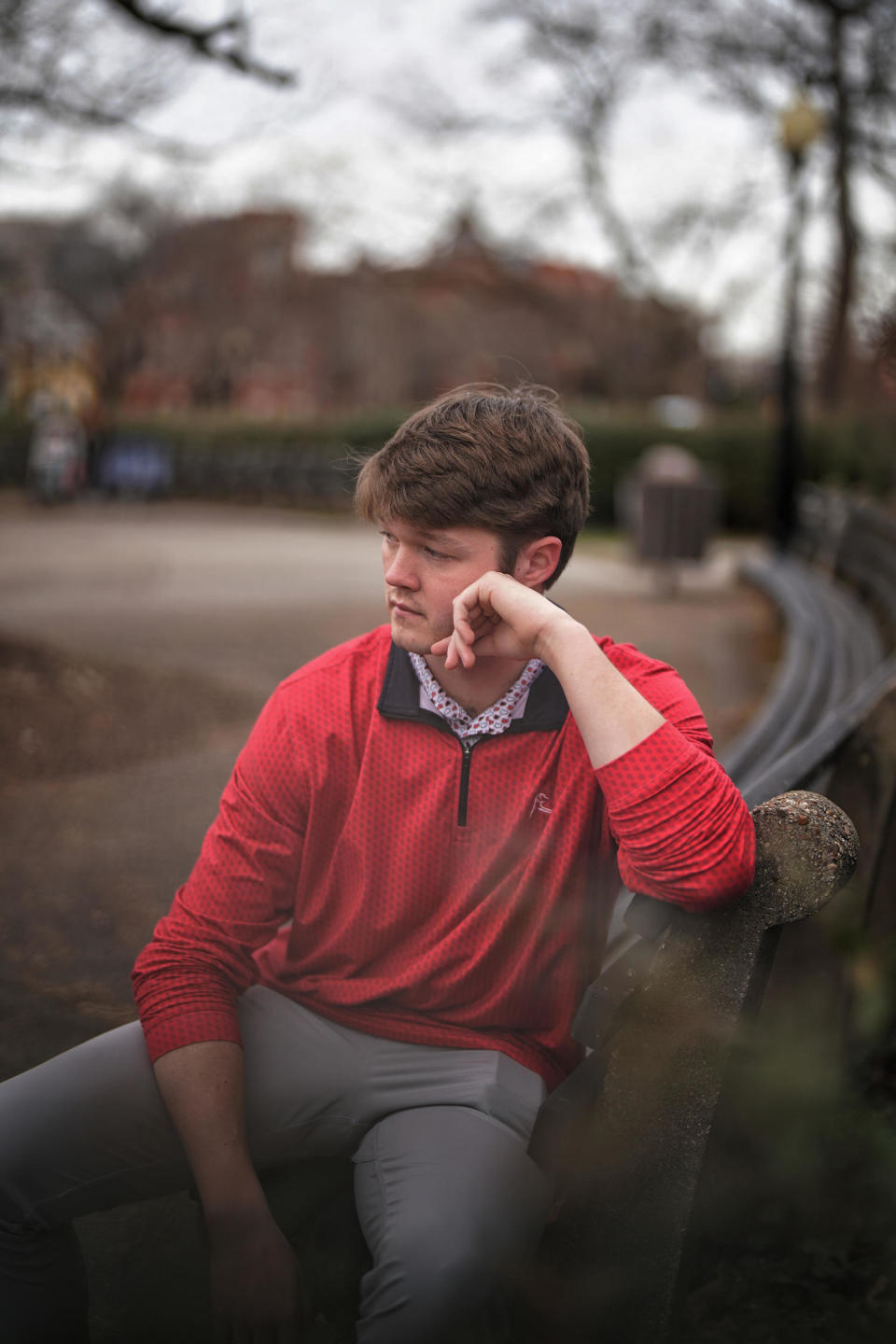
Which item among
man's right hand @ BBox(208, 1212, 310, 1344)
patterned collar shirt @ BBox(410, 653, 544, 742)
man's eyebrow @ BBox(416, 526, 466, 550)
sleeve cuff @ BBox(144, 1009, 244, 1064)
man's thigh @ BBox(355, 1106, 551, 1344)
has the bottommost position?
man's right hand @ BBox(208, 1212, 310, 1344)

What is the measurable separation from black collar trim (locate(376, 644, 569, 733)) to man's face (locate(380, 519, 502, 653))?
0.06m

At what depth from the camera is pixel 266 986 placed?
186 centimetres

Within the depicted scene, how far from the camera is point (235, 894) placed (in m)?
1.74

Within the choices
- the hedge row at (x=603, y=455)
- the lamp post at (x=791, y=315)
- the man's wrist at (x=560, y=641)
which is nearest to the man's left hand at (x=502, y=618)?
the man's wrist at (x=560, y=641)

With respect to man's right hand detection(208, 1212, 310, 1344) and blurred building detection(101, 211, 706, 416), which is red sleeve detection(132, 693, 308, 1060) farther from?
blurred building detection(101, 211, 706, 416)

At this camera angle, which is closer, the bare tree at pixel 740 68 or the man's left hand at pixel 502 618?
the man's left hand at pixel 502 618

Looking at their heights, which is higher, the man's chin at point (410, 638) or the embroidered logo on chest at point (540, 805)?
the man's chin at point (410, 638)

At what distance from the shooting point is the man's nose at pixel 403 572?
175cm

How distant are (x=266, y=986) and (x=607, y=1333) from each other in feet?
2.20

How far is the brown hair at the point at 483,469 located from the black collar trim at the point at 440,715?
0.64 feet

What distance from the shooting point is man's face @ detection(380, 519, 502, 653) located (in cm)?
174

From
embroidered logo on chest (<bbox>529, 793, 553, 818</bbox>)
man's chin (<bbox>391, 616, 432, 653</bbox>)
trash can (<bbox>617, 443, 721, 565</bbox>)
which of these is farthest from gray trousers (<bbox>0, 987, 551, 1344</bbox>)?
trash can (<bbox>617, 443, 721, 565</bbox>)

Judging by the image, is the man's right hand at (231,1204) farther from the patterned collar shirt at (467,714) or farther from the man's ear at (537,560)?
the man's ear at (537,560)

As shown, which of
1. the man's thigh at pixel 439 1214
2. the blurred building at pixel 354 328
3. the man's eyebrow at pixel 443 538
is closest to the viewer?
the man's thigh at pixel 439 1214
